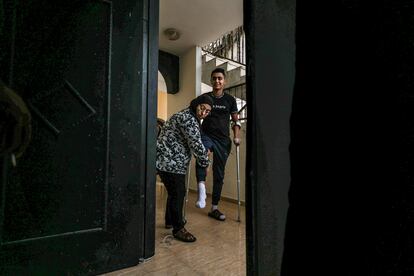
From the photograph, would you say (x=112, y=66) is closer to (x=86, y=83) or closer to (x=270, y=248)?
(x=86, y=83)

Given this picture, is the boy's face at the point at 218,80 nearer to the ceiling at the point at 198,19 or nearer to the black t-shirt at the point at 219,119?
the black t-shirt at the point at 219,119

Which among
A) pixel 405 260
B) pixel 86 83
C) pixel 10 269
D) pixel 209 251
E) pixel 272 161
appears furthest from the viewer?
pixel 209 251

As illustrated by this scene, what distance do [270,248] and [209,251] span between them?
119 centimetres

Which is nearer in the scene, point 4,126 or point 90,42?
point 4,126

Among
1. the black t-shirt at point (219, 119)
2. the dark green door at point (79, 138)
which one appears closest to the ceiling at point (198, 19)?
the black t-shirt at point (219, 119)

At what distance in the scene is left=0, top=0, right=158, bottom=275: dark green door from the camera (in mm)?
986

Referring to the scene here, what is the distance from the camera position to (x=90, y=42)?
3.84 ft

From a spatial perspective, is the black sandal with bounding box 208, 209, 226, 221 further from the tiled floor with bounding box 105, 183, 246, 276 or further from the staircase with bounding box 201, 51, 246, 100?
the staircase with bounding box 201, 51, 246, 100

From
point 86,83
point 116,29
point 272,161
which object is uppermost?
point 116,29

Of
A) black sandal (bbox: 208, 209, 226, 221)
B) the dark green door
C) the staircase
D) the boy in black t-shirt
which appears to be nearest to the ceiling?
the staircase

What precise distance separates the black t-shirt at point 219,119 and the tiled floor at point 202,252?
803 millimetres

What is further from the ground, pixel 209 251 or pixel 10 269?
pixel 10 269

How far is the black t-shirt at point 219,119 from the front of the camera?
2.36 m

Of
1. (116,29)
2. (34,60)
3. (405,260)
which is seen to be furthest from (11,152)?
(116,29)
